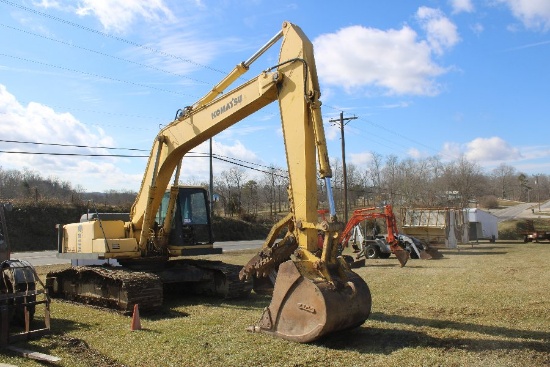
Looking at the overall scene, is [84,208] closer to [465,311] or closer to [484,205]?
[465,311]

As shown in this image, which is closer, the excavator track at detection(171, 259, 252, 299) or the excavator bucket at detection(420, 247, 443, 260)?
the excavator track at detection(171, 259, 252, 299)

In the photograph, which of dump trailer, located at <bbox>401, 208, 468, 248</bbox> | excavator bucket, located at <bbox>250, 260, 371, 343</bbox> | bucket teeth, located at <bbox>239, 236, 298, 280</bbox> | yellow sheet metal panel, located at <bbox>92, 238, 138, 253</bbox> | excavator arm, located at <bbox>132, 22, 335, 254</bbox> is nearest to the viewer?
excavator bucket, located at <bbox>250, 260, 371, 343</bbox>

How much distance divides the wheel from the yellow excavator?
13.8 m

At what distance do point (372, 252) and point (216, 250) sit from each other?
556 inches

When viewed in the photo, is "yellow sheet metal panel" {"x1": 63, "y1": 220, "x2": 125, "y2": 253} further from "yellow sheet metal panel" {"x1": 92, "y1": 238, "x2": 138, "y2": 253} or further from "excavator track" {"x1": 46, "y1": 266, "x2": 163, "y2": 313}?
"excavator track" {"x1": 46, "y1": 266, "x2": 163, "y2": 313}

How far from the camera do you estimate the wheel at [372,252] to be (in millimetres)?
24561

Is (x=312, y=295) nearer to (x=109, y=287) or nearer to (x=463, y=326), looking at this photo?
(x=463, y=326)

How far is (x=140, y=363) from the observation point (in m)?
6.33

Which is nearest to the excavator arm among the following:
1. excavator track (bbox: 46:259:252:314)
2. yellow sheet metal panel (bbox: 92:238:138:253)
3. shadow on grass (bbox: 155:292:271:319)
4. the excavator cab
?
the excavator cab

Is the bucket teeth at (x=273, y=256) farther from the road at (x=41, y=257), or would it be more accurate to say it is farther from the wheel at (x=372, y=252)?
the wheel at (x=372, y=252)

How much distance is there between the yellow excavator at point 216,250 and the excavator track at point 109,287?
0.9 inches

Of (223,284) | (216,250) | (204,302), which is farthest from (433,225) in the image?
(204,302)

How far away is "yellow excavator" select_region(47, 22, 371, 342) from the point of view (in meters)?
7.12

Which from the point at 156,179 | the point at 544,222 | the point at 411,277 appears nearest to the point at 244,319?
the point at 156,179
